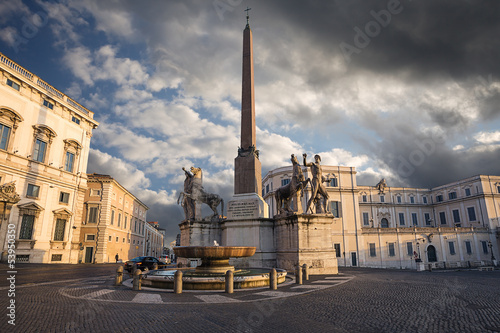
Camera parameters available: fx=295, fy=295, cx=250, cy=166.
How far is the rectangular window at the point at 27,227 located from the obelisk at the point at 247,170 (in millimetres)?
21041

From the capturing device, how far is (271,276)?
9.00 m

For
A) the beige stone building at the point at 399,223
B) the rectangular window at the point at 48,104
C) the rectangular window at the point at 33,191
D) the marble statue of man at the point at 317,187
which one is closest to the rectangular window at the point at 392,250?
the beige stone building at the point at 399,223

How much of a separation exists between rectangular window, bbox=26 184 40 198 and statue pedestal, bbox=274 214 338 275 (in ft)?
78.8

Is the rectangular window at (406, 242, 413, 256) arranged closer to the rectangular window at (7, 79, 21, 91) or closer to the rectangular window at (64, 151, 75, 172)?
the rectangular window at (64, 151, 75, 172)

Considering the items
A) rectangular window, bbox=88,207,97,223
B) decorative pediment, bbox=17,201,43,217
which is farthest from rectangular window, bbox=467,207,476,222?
decorative pediment, bbox=17,201,43,217

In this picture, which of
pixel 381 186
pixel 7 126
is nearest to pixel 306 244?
pixel 7 126

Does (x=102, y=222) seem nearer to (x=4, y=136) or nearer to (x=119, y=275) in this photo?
(x=4, y=136)

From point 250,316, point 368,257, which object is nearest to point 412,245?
point 368,257

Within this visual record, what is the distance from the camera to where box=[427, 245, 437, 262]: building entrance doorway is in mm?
43938

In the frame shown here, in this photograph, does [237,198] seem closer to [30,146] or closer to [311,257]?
[311,257]

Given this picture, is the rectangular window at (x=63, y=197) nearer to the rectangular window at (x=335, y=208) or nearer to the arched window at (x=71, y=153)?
the arched window at (x=71, y=153)

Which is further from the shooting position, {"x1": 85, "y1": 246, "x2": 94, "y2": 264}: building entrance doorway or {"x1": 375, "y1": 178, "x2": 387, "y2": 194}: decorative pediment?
{"x1": 375, "y1": 178, "x2": 387, "y2": 194}: decorative pediment

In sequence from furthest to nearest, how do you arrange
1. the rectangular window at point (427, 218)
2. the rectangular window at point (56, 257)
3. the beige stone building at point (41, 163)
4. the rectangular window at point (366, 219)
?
the rectangular window at point (427, 218) → the rectangular window at point (366, 219) → the rectangular window at point (56, 257) → the beige stone building at point (41, 163)

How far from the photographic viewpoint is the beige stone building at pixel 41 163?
24938 mm
